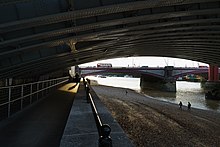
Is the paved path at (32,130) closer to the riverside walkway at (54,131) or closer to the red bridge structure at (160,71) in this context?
the riverside walkway at (54,131)

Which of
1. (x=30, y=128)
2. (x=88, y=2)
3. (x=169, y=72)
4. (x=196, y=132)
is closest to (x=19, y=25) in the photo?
(x=88, y=2)

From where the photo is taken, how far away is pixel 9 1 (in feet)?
24.1

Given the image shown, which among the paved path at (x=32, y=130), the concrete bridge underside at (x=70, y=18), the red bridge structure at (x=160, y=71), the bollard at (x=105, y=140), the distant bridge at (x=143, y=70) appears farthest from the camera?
the distant bridge at (x=143, y=70)

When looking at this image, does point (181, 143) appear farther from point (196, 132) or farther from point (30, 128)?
point (30, 128)

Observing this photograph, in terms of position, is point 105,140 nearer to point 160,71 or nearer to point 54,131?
point 54,131

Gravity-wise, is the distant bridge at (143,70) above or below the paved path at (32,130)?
above

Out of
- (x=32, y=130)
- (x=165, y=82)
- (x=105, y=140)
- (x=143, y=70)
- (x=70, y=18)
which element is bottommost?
(x=165, y=82)

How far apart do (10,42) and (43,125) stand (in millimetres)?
5589

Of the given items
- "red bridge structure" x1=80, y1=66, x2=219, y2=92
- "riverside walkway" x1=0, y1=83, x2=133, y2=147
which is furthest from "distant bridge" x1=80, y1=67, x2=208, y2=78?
"riverside walkway" x1=0, y1=83, x2=133, y2=147

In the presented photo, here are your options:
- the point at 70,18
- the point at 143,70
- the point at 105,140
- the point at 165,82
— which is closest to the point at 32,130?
the point at 105,140

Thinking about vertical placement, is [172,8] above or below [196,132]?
above

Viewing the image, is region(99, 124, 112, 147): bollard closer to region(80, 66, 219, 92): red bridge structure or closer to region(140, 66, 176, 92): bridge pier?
region(140, 66, 176, 92): bridge pier

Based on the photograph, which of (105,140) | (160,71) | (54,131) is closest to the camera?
(105,140)

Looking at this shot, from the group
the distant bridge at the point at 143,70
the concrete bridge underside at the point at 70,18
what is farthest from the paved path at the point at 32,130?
the distant bridge at the point at 143,70
